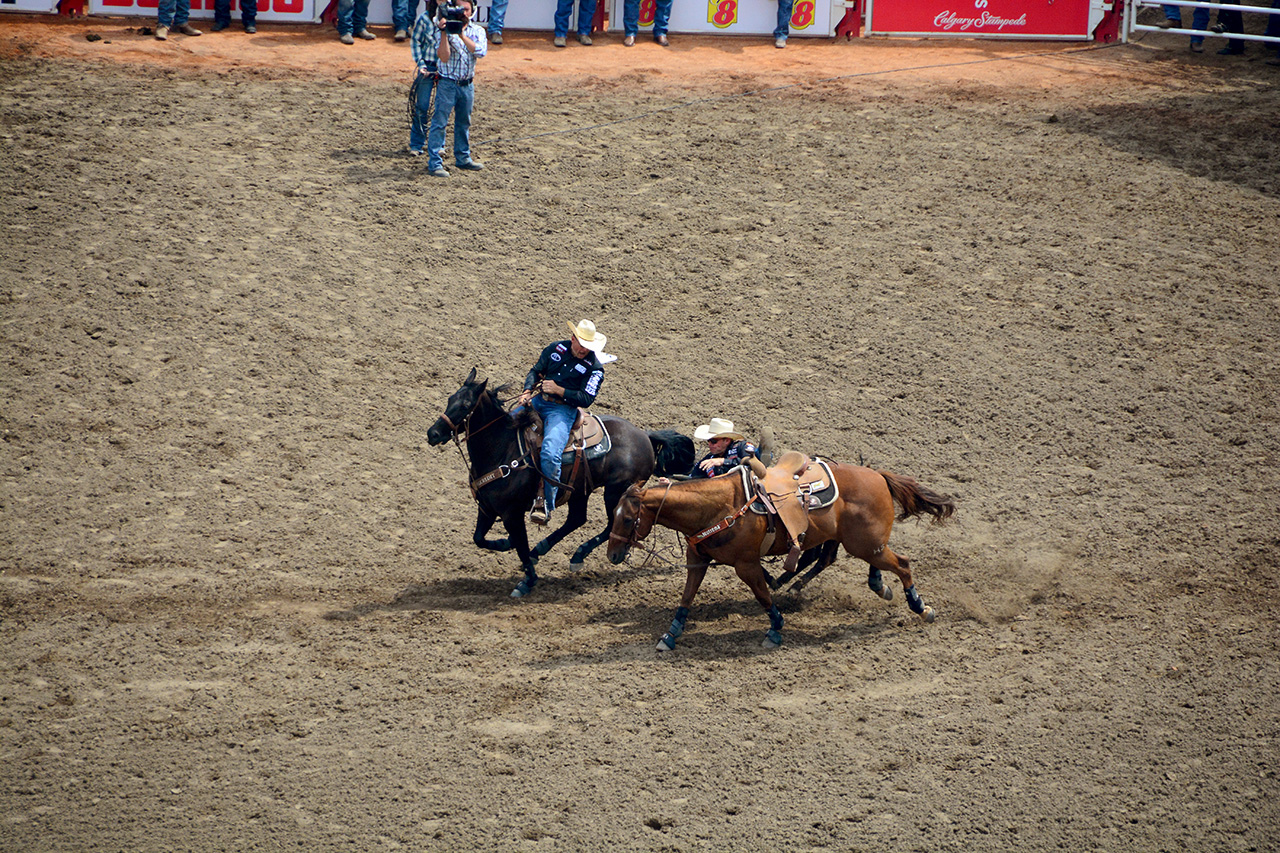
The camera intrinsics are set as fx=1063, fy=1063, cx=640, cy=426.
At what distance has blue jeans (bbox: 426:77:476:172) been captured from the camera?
50.2ft

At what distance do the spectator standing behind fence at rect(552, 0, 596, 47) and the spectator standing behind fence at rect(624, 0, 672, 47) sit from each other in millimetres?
637

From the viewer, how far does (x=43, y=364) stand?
39.7 feet

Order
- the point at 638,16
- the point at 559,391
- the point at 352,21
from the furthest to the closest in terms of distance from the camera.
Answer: the point at 638,16, the point at 352,21, the point at 559,391

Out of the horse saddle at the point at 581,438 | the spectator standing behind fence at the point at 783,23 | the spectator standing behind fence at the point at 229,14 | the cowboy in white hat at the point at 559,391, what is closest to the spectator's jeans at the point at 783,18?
the spectator standing behind fence at the point at 783,23

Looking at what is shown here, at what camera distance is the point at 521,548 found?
9781 millimetres

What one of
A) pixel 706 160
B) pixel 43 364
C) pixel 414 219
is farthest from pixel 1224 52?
pixel 43 364

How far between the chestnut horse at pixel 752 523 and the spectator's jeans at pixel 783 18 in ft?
41.6

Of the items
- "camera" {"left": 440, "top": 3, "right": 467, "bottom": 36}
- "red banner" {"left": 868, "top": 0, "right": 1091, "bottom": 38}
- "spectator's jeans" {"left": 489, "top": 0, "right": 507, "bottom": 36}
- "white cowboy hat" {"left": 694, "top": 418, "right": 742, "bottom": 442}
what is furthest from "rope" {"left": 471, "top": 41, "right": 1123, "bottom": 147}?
"white cowboy hat" {"left": 694, "top": 418, "right": 742, "bottom": 442}

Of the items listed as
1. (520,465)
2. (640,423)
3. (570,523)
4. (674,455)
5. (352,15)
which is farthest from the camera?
(352,15)

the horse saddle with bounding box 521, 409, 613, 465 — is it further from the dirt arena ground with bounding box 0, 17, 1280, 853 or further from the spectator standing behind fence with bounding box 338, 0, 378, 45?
the spectator standing behind fence with bounding box 338, 0, 378, 45

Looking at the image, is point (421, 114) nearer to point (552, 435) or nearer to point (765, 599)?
point (552, 435)

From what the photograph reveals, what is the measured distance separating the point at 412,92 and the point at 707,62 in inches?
233

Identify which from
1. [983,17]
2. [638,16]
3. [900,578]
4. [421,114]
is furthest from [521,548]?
[983,17]

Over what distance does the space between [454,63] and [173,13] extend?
20.5 ft
